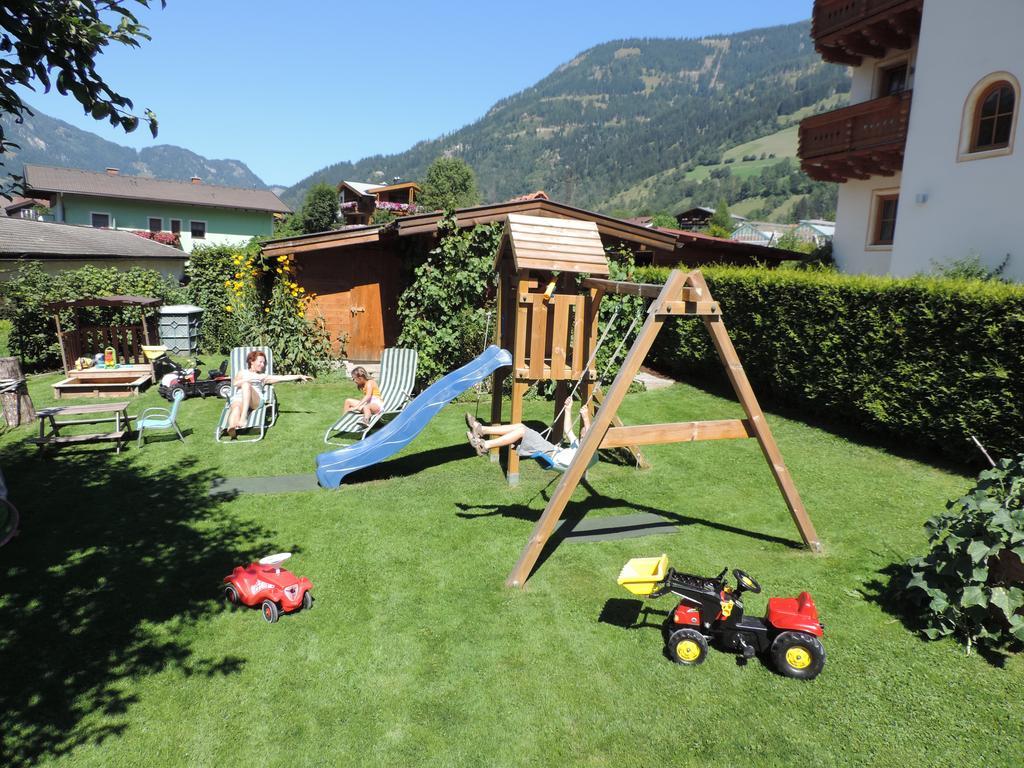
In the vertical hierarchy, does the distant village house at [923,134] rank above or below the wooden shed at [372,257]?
above

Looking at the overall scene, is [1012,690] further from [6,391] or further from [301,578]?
[6,391]

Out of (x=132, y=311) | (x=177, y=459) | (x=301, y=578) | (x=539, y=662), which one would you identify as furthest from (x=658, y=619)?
(x=132, y=311)

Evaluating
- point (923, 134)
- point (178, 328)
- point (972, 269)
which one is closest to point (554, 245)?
point (972, 269)

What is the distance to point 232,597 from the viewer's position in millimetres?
5094

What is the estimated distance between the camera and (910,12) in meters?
15.1

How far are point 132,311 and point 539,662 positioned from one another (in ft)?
49.9

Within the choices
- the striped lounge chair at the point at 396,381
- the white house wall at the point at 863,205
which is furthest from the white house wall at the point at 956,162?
the striped lounge chair at the point at 396,381

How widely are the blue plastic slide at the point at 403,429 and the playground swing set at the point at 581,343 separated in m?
0.49

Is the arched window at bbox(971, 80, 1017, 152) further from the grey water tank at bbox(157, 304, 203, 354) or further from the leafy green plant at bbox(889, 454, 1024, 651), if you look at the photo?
the grey water tank at bbox(157, 304, 203, 354)

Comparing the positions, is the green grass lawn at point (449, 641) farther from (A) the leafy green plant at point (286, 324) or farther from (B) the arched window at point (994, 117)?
(B) the arched window at point (994, 117)

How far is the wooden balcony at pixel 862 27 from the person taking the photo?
15227mm

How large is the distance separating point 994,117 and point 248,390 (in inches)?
616

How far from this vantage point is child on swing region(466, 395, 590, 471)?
21.7 ft

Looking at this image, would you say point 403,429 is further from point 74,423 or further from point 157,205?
point 157,205
